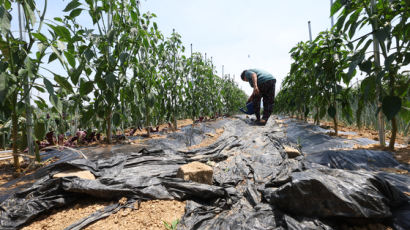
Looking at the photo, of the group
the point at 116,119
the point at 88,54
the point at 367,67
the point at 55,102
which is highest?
the point at 88,54

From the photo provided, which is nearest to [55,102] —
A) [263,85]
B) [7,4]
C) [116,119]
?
[7,4]

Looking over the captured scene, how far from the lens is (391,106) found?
→ 159 centimetres

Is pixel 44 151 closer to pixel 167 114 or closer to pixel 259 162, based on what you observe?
pixel 167 114

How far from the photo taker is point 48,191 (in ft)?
4.90

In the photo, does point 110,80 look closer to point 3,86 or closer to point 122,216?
point 3,86

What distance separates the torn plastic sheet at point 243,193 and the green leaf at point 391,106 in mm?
467

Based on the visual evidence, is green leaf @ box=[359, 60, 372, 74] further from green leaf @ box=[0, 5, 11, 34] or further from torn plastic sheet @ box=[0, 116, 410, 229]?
green leaf @ box=[0, 5, 11, 34]

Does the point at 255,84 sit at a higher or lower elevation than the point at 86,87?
higher

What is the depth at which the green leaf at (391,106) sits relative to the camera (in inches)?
61.5

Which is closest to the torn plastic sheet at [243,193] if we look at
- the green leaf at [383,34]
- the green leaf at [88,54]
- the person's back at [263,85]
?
the green leaf at [383,34]

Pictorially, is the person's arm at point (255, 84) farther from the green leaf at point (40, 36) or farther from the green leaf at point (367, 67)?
the green leaf at point (40, 36)

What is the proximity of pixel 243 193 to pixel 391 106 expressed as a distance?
135 cm

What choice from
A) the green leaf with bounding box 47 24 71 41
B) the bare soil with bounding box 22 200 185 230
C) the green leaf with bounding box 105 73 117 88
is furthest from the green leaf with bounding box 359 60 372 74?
the green leaf with bounding box 105 73 117 88

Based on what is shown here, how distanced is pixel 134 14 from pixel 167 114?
255cm
